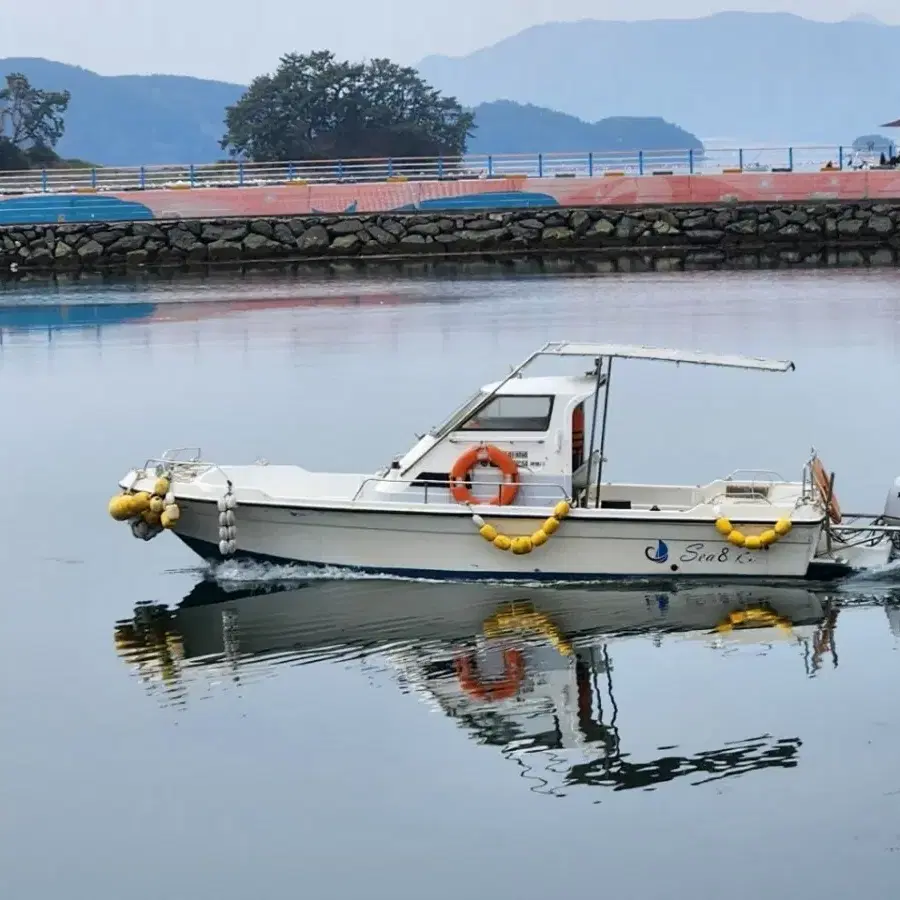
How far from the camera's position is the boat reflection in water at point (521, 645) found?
13781 mm

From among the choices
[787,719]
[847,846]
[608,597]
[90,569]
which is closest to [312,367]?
[90,569]

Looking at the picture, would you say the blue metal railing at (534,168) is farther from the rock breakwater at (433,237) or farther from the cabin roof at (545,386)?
the cabin roof at (545,386)

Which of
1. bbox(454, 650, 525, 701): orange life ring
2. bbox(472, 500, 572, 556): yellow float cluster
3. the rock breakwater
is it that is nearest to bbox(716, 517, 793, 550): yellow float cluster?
bbox(472, 500, 572, 556): yellow float cluster

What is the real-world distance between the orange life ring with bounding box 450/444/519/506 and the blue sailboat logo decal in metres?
1.33

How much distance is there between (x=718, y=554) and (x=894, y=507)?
1.70 m

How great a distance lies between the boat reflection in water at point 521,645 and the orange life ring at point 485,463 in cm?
85

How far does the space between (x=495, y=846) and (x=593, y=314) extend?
27.7m

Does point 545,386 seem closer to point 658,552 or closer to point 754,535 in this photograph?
point 658,552

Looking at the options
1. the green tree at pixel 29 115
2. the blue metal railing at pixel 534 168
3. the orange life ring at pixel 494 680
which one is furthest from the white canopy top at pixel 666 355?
the green tree at pixel 29 115

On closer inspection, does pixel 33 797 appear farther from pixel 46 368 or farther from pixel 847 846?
pixel 46 368

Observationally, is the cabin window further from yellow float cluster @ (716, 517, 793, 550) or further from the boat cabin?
yellow float cluster @ (716, 517, 793, 550)

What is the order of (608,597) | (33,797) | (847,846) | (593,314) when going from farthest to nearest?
1. (593,314)
2. (608,597)
3. (33,797)
4. (847,846)

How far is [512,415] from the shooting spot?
17125 mm

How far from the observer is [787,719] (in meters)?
13.9
